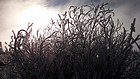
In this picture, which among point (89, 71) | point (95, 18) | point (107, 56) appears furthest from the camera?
point (95, 18)

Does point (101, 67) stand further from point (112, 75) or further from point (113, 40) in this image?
point (113, 40)

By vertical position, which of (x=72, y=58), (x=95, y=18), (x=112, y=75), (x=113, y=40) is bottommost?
(x=112, y=75)

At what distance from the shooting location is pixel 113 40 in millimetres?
4000

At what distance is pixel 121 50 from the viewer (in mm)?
3900

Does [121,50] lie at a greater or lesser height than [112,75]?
greater

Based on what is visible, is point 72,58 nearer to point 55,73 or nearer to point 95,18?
point 55,73

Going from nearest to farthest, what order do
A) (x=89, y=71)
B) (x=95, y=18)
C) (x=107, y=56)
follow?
(x=89, y=71) < (x=107, y=56) < (x=95, y=18)

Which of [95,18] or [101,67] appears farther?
[95,18]

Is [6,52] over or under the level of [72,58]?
over

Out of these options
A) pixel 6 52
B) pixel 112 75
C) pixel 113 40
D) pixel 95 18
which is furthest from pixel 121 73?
pixel 6 52

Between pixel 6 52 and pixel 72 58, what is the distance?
109 cm

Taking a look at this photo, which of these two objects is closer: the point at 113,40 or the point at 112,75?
the point at 112,75

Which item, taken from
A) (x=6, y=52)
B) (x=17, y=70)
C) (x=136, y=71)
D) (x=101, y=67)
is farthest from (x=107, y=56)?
(x=6, y=52)

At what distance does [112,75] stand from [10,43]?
143cm
